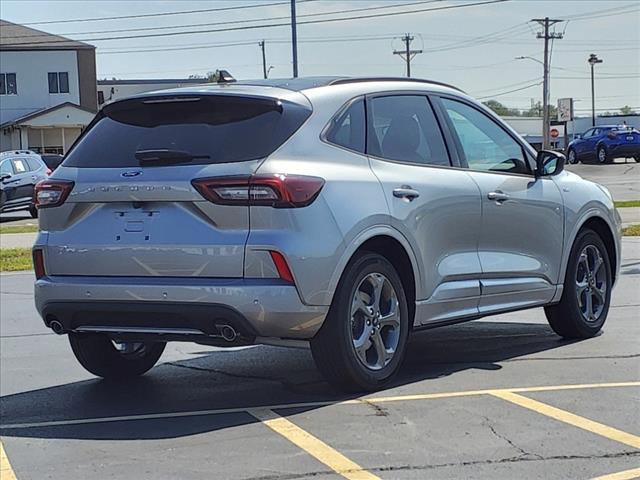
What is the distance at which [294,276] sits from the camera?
5.54 meters

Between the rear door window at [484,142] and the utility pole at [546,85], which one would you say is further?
the utility pole at [546,85]

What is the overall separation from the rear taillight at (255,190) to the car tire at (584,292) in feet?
9.95

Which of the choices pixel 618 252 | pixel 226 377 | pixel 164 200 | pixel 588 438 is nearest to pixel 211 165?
pixel 164 200

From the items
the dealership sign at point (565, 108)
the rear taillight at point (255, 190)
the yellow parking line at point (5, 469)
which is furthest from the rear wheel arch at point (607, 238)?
the dealership sign at point (565, 108)

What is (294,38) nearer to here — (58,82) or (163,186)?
(58,82)

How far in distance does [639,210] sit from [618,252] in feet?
47.7

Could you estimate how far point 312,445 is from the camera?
5129 mm

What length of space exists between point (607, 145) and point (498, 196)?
4334 cm

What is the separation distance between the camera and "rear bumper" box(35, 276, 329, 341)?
217 inches

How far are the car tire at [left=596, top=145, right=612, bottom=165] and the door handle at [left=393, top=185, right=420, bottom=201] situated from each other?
44296 millimetres

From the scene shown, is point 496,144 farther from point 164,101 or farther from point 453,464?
point 453,464

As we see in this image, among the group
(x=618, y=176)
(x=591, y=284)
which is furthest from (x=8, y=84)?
(x=591, y=284)

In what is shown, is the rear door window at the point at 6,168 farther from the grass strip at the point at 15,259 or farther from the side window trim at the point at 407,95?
the side window trim at the point at 407,95

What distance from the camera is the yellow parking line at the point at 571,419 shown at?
5.21m
